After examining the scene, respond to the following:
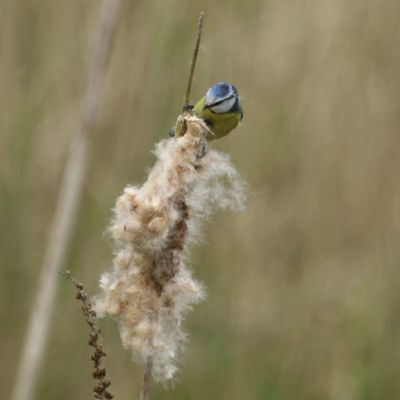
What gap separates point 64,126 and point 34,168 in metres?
0.16

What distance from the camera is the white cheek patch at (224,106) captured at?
1.23 m

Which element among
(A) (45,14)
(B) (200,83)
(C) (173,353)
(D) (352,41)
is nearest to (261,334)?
(B) (200,83)

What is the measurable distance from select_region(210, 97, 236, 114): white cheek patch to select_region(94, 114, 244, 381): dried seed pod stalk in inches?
5.4

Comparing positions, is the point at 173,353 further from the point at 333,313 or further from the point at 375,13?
the point at 375,13

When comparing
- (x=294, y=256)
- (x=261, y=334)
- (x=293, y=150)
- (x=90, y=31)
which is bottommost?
(x=261, y=334)

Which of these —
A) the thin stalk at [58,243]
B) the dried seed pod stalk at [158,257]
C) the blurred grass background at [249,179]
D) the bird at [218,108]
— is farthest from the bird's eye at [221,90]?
the blurred grass background at [249,179]

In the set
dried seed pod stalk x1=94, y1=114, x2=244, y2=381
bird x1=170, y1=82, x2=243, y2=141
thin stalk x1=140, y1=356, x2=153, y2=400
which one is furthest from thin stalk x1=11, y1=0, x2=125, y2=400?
thin stalk x1=140, y1=356, x2=153, y2=400

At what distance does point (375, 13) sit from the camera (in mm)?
2570

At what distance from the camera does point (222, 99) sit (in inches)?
48.2

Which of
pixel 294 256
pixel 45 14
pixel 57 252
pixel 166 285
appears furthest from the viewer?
pixel 294 256

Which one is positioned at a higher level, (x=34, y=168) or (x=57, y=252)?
(x=34, y=168)

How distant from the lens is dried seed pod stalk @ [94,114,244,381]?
3.29ft

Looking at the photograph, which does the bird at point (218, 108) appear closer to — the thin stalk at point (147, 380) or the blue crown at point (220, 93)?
the blue crown at point (220, 93)

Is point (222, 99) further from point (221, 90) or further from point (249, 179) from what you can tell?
point (249, 179)
